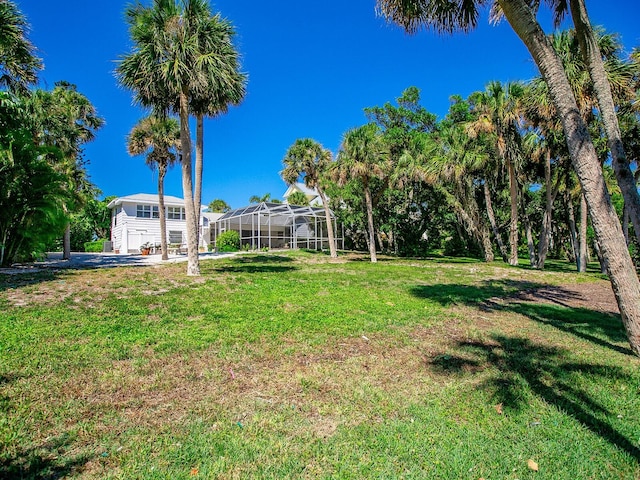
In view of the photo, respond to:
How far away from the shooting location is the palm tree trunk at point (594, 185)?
458cm

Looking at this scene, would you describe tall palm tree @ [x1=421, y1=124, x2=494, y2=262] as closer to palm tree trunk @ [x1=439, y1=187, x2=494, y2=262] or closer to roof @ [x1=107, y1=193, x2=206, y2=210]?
palm tree trunk @ [x1=439, y1=187, x2=494, y2=262]

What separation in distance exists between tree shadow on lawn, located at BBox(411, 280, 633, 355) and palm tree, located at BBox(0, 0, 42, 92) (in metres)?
13.6

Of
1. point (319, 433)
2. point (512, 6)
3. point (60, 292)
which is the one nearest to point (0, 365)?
point (319, 433)

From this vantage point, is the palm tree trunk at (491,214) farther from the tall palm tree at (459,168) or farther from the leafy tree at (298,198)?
→ the leafy tree at (298,198)

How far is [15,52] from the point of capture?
35.1 feet

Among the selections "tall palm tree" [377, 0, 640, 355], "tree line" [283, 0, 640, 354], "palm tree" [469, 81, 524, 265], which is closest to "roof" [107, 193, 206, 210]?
"tree line" [283, 0, 640, 354]

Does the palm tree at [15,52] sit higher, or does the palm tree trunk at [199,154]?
the palm tree at [15,52]

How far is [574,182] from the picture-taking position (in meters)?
22.5

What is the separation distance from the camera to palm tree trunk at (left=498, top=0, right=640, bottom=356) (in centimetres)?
458

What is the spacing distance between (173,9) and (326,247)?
2402 centimetres

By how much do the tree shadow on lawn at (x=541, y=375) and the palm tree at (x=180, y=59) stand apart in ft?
28.5

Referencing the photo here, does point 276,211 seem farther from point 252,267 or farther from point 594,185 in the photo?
point 594,185

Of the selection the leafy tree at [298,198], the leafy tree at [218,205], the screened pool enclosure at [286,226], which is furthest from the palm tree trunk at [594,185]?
the leafy tree at [218,205]

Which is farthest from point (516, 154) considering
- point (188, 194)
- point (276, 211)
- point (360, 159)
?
point (276, 211)
